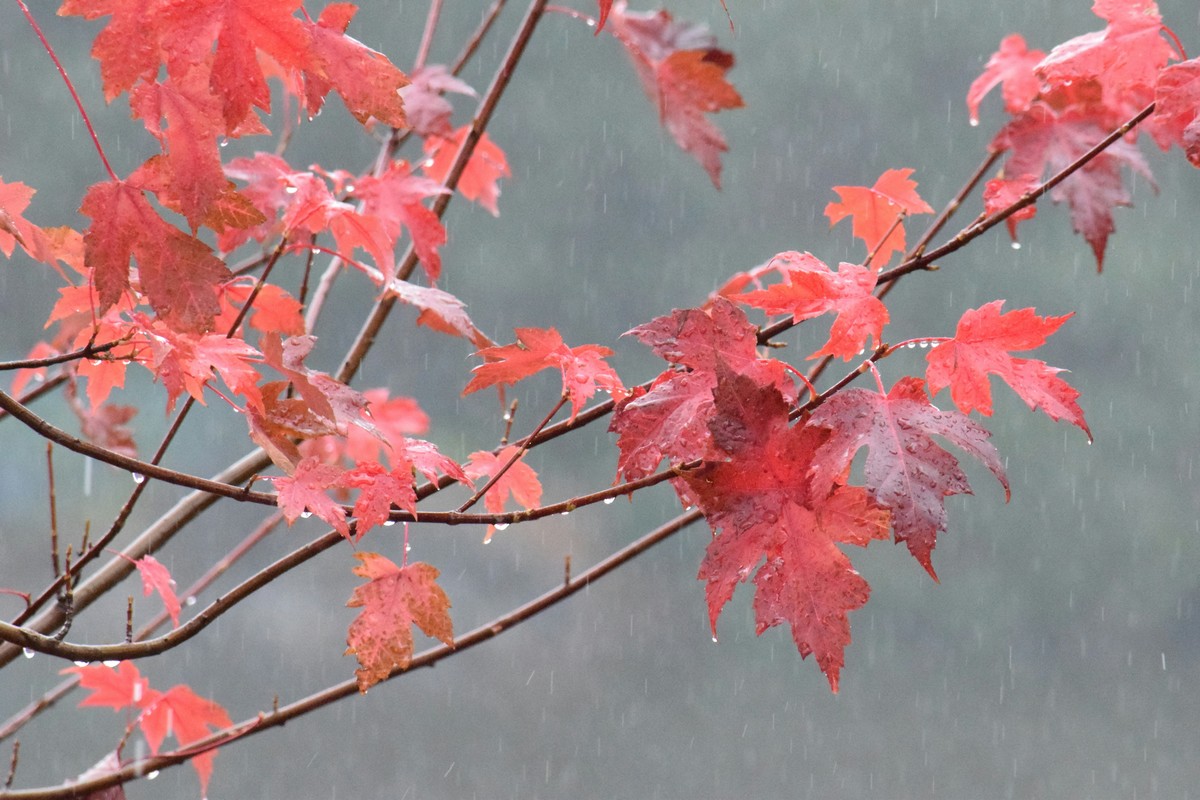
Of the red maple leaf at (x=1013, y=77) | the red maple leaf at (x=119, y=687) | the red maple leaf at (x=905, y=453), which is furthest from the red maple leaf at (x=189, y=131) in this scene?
the red maple leaf at (x=1013, y=77)

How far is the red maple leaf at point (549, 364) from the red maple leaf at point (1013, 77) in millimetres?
635

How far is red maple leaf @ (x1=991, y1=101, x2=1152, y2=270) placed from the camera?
1019mm

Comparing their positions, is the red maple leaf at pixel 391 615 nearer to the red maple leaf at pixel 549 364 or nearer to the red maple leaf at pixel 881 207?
the red maple leaf at pixel 549 364

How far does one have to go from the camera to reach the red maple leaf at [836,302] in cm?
65

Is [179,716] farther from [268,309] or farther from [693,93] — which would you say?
[693,93]

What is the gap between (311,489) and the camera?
2.31 feet

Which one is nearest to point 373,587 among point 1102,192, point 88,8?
point 88,8

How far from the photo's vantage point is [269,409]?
700mm

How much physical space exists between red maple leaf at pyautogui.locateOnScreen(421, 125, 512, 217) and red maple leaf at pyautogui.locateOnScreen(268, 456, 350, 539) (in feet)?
1.74

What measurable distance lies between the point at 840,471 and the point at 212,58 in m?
0.40

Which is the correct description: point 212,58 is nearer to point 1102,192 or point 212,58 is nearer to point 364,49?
point 364,49

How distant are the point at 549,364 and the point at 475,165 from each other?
68 centimetres

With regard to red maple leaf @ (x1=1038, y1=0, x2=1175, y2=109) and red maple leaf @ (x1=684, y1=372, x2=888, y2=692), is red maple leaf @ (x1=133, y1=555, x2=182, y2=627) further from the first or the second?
red maple leaf @ (x1=1038, y1=0, x2=1175, y2=109)

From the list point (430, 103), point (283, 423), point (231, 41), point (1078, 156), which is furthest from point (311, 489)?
point (1078, 156)
